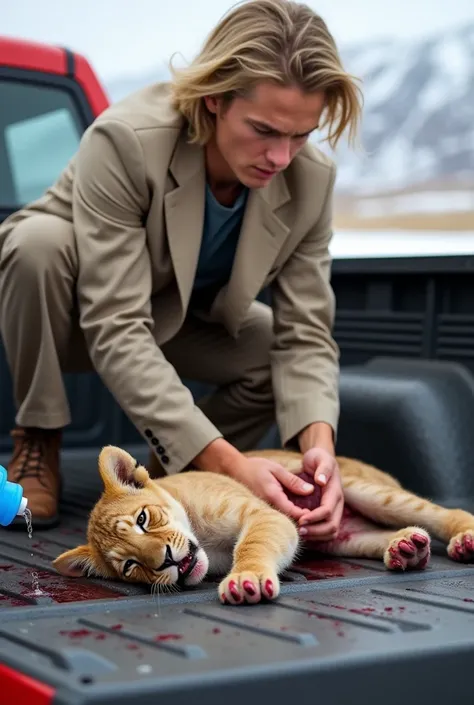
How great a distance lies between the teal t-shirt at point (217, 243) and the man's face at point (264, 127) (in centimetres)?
21

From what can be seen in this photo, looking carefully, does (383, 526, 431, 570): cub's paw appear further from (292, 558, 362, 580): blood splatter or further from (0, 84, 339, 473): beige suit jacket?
(0, 84, 339, 473): beige suit jacket

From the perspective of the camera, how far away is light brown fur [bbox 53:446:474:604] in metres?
1.87

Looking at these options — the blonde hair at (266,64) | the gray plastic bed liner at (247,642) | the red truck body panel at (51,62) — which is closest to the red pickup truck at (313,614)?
the gray plastic bed liner at (247,642)

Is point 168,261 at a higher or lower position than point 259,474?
higher

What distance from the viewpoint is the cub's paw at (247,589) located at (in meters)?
1.72

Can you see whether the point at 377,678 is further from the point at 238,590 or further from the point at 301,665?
the point at 238,590

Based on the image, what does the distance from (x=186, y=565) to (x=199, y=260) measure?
0.97m

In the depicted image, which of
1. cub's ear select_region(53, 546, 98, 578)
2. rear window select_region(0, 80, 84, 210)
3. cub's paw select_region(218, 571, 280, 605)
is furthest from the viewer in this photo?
rear window select_region(0, 80, 84, 210)

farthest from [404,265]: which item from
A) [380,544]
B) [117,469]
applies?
[117,469]

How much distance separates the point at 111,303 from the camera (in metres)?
2.41

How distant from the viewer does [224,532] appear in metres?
2.11

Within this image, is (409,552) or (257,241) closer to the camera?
(409,552)

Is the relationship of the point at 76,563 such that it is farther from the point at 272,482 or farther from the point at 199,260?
the point at 199,260

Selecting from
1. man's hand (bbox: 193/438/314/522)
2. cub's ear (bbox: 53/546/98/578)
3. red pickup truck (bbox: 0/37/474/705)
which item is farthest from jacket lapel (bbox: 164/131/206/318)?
cub's ear (bbox: 53/546/98/578)
